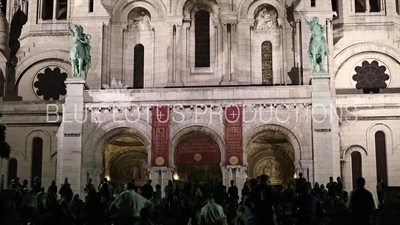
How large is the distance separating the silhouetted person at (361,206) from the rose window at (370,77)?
93.2 ft

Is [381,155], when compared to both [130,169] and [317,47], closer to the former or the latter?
[317,47]

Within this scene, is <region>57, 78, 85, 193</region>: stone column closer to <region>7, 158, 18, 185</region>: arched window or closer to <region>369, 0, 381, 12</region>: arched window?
<region>7, 158, 18, 185</region>: arched window

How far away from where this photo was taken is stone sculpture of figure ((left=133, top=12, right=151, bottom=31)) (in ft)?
144


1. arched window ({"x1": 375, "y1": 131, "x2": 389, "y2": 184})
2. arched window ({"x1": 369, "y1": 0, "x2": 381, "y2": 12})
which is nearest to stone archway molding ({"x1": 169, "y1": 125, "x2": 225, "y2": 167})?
arched window ({"x1": 375, "y1": 131, "x2": 389, "y2": 184})

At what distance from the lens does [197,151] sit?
37219 millimetres

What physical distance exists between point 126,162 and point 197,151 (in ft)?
27.6

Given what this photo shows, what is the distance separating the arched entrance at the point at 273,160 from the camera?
1674 inches

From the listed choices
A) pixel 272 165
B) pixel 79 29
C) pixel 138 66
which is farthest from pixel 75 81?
pixel 272 165

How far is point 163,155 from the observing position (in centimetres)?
3666

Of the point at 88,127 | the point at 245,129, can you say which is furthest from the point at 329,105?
the point at 88,127

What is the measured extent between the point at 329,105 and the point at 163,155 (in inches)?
376

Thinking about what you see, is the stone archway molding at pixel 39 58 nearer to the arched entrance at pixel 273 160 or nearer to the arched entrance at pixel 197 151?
the arched entrance at pixel 197 151

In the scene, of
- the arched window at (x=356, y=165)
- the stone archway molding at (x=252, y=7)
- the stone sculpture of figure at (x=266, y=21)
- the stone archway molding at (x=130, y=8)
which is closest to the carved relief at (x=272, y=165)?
the arched window at (x=356, y=165)

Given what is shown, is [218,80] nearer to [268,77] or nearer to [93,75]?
[268,77]
